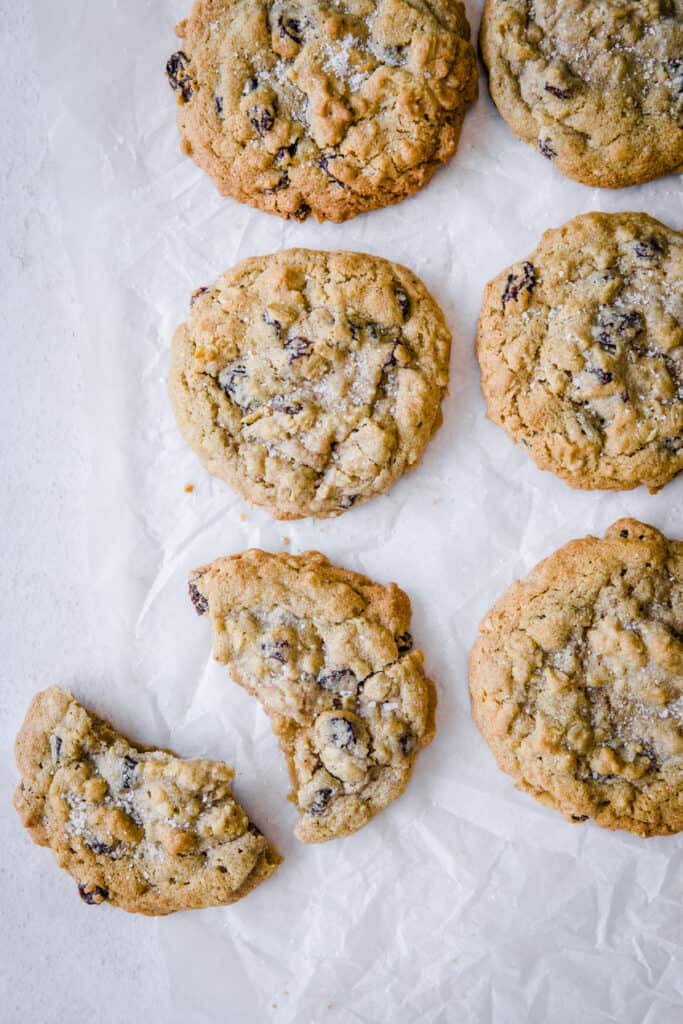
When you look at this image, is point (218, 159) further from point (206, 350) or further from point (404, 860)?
point (404, 860)

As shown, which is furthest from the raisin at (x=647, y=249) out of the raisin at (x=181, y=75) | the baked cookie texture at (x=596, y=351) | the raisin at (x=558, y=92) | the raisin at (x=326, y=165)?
the raisin at (x=181, y=75)

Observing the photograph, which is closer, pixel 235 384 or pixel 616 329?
pixel 616 329

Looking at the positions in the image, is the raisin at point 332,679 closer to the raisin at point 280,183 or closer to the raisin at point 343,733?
the raisin at point 343,733

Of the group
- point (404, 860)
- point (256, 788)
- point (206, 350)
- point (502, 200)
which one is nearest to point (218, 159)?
point (206, 350)

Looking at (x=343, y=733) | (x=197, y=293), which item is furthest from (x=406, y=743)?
(x=197, y=293)

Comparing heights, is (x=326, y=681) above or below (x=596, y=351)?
below

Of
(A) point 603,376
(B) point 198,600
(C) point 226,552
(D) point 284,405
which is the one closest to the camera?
(A) point 603,376

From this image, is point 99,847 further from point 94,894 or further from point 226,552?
point 226,552

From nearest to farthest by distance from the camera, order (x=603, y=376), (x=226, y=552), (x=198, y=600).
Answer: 1. (x=603, y=376)
2. (x=198, y=600)
3. (x=226, y=552)
